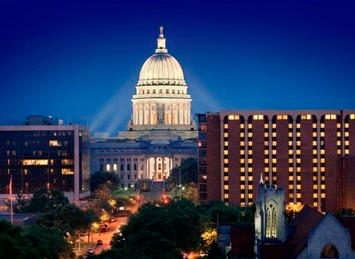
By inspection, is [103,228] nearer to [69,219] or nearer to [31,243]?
[69,219]

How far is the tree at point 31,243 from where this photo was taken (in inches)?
3056

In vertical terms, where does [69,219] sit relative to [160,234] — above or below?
above

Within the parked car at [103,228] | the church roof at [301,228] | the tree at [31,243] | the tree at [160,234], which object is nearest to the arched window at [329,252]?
the church roof at [301,228]

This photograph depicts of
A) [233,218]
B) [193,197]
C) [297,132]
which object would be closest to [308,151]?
[297,132]

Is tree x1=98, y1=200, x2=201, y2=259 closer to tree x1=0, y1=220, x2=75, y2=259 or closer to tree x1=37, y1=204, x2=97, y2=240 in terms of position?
tree x1=0, y1=220, x2=75, y2=259

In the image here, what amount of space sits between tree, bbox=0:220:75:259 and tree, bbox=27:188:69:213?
179 ft

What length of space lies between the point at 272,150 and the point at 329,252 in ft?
298

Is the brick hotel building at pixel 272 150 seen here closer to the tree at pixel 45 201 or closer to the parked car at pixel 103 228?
the tree at pixel 45 201

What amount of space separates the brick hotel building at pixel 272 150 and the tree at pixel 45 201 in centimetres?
1880

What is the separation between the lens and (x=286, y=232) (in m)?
93.4

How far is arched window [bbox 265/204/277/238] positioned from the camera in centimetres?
9312

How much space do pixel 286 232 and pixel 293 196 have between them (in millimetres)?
79139

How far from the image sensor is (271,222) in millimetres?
93688

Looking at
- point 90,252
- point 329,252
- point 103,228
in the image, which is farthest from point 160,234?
point 103,228
